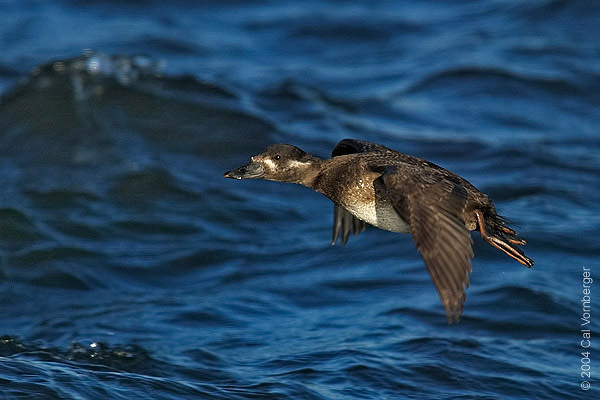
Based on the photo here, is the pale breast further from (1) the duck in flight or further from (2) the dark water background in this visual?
(2) the dark water background

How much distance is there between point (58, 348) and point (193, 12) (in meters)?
8.55

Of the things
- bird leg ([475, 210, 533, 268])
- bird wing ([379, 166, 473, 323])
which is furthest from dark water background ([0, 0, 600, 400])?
bird wing ([379, 166, 473, 323])

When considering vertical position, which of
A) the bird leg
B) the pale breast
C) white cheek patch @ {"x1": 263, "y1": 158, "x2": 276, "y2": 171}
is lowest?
the bird leg

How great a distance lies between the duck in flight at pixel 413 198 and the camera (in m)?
4.25

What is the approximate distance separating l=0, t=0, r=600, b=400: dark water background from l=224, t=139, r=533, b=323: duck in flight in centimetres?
114

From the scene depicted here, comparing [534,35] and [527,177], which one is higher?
[534,35]

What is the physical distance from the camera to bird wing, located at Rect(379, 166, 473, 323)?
4.16m

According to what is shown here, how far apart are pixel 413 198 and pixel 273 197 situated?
15.1 ft

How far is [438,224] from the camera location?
4379 mm

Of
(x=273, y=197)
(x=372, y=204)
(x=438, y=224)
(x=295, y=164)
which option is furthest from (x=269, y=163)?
(x=273, y=197)

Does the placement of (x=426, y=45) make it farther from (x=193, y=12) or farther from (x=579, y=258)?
(x=579, y=258)

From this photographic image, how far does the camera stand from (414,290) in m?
7.09

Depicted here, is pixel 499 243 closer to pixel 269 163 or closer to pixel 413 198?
pixel 413 198

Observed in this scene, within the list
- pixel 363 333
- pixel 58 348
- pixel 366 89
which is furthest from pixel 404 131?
pixel 58 348
